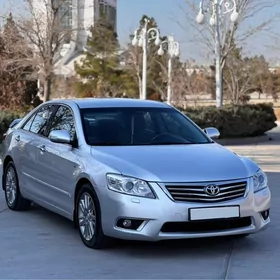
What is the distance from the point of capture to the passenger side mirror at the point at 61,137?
23.9 ft

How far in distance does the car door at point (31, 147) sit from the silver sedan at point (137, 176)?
0.06ft

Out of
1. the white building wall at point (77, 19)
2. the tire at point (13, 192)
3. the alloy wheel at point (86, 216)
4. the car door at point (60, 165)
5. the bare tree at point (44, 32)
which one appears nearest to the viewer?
the alloy wheel at point (86, 216)

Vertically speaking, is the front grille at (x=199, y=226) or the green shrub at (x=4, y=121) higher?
the front grille at (x=199, y=226)

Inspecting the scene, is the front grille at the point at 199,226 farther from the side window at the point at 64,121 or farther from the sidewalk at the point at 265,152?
the sidewalk at the point at 265,152

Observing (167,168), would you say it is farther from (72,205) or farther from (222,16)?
(222,16)

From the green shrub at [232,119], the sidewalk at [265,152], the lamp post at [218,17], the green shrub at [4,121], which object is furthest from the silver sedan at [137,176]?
the lamp post at [218,17]

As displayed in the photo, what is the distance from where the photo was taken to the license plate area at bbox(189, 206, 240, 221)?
6164 millimetres

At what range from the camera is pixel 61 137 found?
727 centimetres

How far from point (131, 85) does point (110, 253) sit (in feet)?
129

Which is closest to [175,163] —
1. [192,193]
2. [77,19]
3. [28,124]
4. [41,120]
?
[192,193]

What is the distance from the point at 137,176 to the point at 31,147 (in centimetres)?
246

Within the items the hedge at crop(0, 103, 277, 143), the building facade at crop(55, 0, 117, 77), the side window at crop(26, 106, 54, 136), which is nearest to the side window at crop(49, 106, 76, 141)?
the side window at crop(26, 106, 54, 136)

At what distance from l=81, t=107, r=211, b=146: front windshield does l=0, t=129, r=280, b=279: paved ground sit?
3.62ft

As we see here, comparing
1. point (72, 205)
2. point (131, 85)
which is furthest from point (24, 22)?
point (72, 205)
